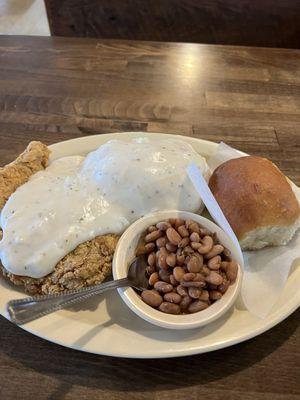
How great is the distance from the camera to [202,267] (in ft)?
3.30

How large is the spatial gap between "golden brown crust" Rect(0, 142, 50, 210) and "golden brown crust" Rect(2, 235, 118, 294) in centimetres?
27

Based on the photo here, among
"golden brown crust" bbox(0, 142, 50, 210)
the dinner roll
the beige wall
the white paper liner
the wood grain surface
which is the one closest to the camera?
the white paper liner

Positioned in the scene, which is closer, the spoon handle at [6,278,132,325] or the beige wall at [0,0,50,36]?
the spoon handle at [6,278,132,325]

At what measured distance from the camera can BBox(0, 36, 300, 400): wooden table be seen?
92 centimetres

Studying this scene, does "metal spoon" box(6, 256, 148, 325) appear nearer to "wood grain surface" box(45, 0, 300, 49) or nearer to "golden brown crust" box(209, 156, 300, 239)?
"golden brown crust" box(209, 156, 300, 239)

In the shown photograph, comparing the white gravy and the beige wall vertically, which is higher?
the white gravy

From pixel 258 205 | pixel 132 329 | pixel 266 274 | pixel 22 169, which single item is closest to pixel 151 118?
pixel 22 169

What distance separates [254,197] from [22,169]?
0.72 meters

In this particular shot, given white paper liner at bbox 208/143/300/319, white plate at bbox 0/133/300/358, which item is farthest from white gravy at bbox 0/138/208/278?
white paper liner at bbox 208/143/300/319

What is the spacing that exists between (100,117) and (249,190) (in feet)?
2.88

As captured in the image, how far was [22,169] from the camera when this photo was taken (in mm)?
1283

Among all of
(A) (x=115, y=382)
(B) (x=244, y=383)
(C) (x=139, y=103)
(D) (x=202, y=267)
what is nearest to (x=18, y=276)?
(A) (x=115, y=382)

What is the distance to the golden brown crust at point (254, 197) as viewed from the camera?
1.12 meters

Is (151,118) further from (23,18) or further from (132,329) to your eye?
(23,18)
